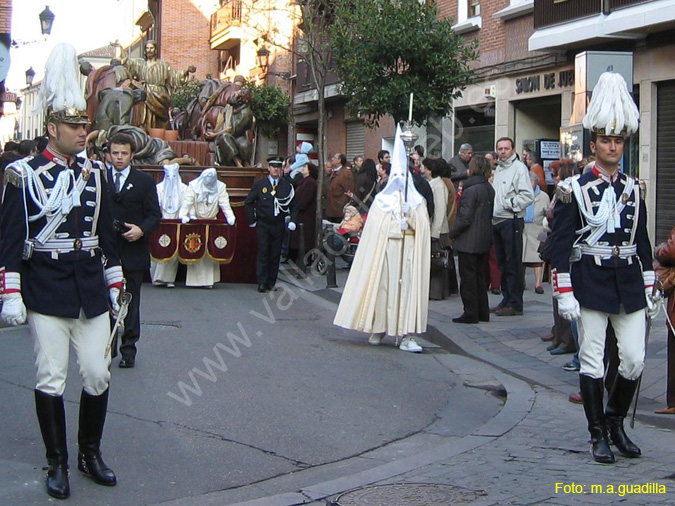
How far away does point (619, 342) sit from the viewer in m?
6.31

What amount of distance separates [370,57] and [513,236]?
5738mm

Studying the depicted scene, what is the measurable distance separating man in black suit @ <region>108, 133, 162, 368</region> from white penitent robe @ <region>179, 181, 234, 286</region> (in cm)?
598

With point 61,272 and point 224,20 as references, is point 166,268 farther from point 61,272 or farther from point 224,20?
point 224,20

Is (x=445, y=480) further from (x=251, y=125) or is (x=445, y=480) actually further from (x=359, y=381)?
(x=251, y=125)

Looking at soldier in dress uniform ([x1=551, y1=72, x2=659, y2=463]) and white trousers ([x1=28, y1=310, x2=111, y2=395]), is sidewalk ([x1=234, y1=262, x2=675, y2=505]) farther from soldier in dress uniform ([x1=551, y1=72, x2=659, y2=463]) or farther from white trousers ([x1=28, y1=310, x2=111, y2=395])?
white trousers ([x1=28, y1=310, x2=111, y2=395])

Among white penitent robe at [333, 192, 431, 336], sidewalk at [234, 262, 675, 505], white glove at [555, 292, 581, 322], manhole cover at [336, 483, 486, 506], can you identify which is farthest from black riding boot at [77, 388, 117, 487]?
white penitent robe at [333, 192, 431, 336]

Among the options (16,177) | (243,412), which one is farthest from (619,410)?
(16,177)

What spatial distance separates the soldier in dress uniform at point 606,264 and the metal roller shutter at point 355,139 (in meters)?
24.3

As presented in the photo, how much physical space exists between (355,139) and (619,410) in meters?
25.7

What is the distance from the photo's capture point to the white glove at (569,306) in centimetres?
614

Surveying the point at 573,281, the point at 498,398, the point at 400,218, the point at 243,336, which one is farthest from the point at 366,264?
the point at 573,281

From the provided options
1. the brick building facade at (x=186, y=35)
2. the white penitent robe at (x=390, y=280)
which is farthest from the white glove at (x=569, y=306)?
the brick building facade at (x=186, y=35)

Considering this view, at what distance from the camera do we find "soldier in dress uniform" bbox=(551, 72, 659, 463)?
6.20 meters

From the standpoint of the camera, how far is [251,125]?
18609mm
